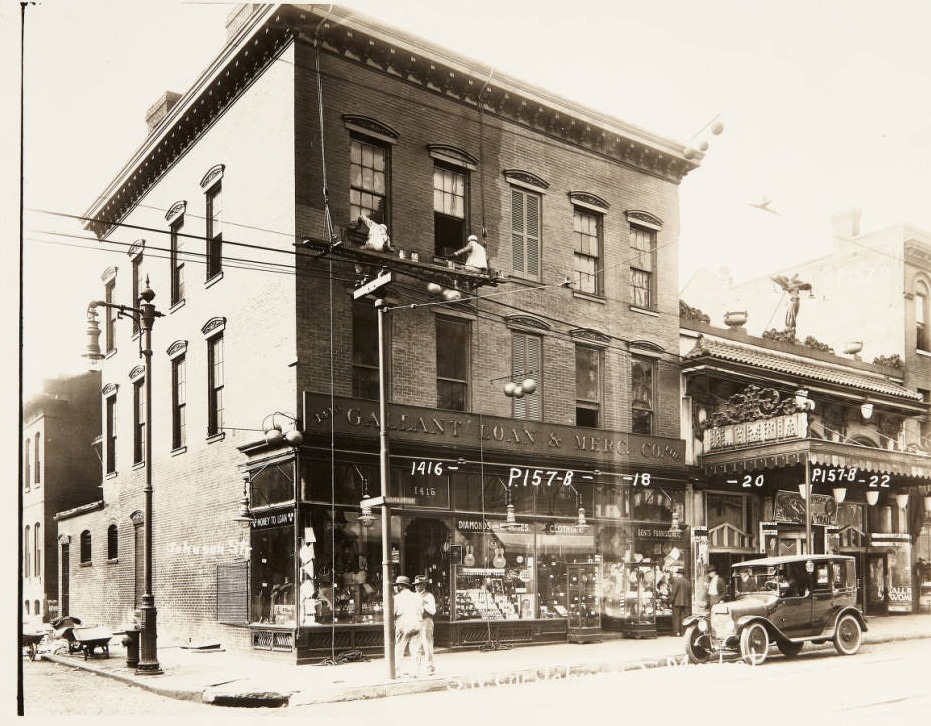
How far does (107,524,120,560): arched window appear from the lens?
1575cm

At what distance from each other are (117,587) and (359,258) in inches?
284

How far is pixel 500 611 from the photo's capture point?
1714 centimetres

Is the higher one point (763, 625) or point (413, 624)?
point (413, 624)

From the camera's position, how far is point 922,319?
19938mm

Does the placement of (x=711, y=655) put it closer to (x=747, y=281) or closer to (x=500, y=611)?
(x=500, y=611)

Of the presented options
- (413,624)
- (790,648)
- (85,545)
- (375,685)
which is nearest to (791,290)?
(790,648)

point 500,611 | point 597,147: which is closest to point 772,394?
point 597,147

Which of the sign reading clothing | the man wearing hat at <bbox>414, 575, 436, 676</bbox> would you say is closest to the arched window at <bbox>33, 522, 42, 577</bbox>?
the sign reading clothing

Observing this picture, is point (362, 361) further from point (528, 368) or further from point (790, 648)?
point (790, 648)

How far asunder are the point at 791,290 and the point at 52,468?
584 inches

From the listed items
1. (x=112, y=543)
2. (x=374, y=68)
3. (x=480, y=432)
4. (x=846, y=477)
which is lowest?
(x=112, y=543)

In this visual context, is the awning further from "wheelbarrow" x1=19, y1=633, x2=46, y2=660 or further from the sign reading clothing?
"wheelbarrow" x1=19, y1=633, x2=46, y2=660

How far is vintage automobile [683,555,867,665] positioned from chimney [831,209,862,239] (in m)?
5.39

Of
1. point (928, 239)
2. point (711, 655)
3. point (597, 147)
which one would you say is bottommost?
point (711, 655)
